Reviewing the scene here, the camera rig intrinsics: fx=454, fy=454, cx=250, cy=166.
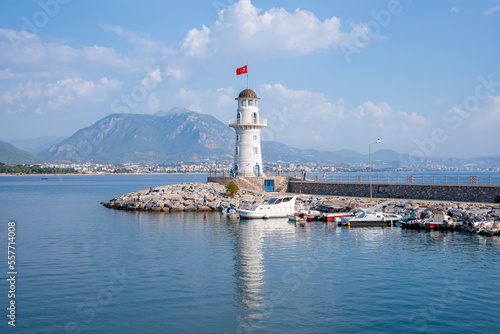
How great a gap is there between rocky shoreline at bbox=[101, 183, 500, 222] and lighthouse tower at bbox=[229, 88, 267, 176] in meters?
3.87

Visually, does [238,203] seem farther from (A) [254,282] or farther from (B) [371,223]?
(A) [254,282]

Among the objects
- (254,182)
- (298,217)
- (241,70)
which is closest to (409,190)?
(298,217)

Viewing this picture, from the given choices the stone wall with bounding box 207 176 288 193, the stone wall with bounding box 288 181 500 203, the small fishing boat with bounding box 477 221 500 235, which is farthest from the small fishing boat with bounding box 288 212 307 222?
the stone wall with bounding box 207 176 288 193

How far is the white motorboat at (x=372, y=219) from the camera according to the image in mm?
38875

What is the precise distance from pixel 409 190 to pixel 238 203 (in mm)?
18527

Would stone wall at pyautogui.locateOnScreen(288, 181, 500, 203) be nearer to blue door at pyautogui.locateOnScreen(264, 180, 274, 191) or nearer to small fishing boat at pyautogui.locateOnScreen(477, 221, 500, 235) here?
blue door at pyautogui.locateOnScreen(264, 180, 274, 191)

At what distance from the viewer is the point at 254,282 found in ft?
68.9

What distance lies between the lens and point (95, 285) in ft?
67.3

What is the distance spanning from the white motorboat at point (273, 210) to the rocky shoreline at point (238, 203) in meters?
3.92

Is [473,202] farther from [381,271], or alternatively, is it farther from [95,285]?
[95,285]

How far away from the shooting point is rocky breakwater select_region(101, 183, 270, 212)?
52.2m

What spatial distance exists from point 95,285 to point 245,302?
7.22 m

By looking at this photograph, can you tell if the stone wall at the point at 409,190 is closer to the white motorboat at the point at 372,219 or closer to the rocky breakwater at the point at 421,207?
the rocky breakwater at the point at 421,207

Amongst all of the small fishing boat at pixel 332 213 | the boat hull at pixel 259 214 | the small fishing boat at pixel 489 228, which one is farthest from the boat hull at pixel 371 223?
the boat hull at pixel 259 214
